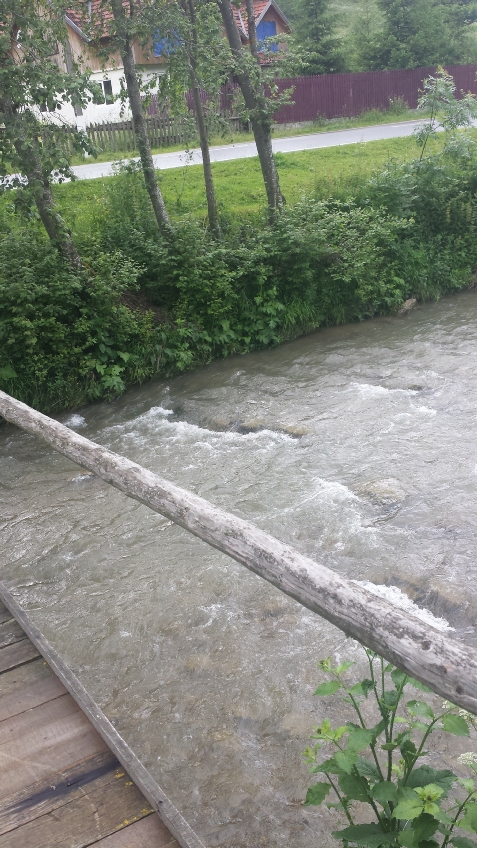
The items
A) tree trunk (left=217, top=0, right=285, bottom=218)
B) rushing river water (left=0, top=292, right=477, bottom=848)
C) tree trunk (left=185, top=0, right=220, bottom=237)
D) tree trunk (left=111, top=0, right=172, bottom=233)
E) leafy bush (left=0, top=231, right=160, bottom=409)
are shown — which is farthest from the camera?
tree trunk (left=217, top=0, right=285, bottom=218)

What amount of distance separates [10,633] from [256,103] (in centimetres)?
1103

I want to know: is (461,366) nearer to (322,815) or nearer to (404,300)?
→ (404,300)

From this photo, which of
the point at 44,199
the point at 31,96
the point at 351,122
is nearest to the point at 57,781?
the point at 31,96

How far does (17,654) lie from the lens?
12.3 feet

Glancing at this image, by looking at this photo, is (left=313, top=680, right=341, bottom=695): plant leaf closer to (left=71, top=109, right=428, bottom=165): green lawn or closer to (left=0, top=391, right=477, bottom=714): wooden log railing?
(left=0, top=391, right=477, bottom=714): wooden log railing

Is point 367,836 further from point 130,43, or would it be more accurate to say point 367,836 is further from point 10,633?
point 130,43

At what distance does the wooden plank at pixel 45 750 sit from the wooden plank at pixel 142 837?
0.46 metres

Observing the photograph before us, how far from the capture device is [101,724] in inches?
124

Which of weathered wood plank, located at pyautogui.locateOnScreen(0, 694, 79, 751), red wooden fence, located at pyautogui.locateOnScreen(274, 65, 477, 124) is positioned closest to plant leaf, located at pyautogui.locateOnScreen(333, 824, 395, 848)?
weathered wood plank, located at pyautogui.locateOnScreen(0, 694, 79, 751)

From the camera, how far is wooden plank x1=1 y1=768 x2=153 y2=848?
2.65 m

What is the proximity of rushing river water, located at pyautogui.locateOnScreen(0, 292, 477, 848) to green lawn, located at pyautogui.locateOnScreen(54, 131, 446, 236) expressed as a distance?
4.03m

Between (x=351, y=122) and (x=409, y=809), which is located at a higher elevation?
(x=351, y=122)

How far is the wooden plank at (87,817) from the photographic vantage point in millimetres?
2652

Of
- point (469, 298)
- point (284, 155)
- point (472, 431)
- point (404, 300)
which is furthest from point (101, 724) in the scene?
point (284, 155)
